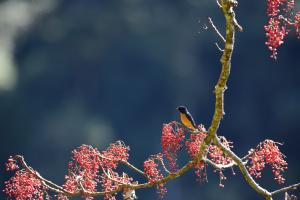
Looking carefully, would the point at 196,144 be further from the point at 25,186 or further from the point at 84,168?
the point at 25,186

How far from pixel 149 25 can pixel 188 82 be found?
2134 mm

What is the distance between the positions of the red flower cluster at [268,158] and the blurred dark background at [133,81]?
461 inches

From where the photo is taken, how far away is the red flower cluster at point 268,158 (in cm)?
402

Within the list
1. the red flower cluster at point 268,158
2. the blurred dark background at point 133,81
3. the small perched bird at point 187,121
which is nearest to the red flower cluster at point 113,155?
the small perched bird at point 187,121

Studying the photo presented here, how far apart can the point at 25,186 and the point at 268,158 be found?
1554 millimetres

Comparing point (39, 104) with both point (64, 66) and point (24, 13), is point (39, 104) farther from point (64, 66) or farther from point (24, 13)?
point (24, 13)

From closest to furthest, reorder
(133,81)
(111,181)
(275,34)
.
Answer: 1. (275,34)
2. (111,181)
3. (133,81)

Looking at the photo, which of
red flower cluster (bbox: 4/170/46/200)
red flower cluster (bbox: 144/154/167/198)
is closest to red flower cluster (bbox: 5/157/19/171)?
red flower cluster (bbox: 4/170/46/200)

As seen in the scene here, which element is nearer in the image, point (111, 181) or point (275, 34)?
point (275, 34)

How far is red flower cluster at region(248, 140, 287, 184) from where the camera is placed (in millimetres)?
4020

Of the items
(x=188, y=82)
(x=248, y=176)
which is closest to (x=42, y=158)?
(x=188, y=82)

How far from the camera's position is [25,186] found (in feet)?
13.1

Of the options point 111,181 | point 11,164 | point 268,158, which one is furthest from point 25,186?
point 268,158

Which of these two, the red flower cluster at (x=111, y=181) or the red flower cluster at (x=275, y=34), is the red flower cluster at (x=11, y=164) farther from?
the red flower cluster at (x=275, y=34)
